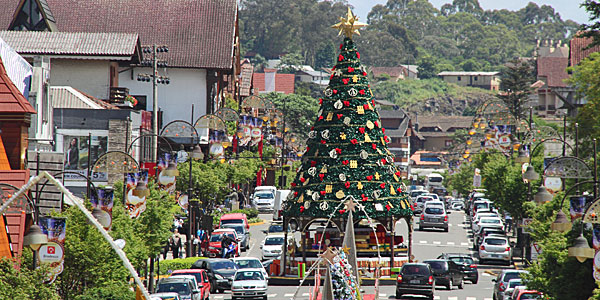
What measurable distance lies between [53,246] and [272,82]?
151498 millimetres

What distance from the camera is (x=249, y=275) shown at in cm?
3794

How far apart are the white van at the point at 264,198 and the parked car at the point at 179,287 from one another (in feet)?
149

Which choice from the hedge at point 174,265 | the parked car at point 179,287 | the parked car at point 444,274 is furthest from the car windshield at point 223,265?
the parked car at point 179,287

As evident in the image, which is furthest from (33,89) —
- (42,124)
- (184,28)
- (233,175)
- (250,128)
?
(184,28)

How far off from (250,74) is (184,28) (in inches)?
1343

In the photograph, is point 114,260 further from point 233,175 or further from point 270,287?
point 233,175

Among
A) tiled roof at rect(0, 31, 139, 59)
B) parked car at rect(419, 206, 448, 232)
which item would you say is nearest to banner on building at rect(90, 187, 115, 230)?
tiled roof at rect(0, 31, 139, 59)

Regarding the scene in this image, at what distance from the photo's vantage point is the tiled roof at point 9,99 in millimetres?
28953

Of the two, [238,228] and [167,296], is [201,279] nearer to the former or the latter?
[167,296]

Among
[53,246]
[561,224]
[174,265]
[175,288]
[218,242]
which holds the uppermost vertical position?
[561,224]

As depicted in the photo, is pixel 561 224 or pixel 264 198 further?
pixel 264 198

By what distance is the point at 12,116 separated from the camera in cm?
2922

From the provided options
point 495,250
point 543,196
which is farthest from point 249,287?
point 495,250

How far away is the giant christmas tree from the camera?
42.2 m
